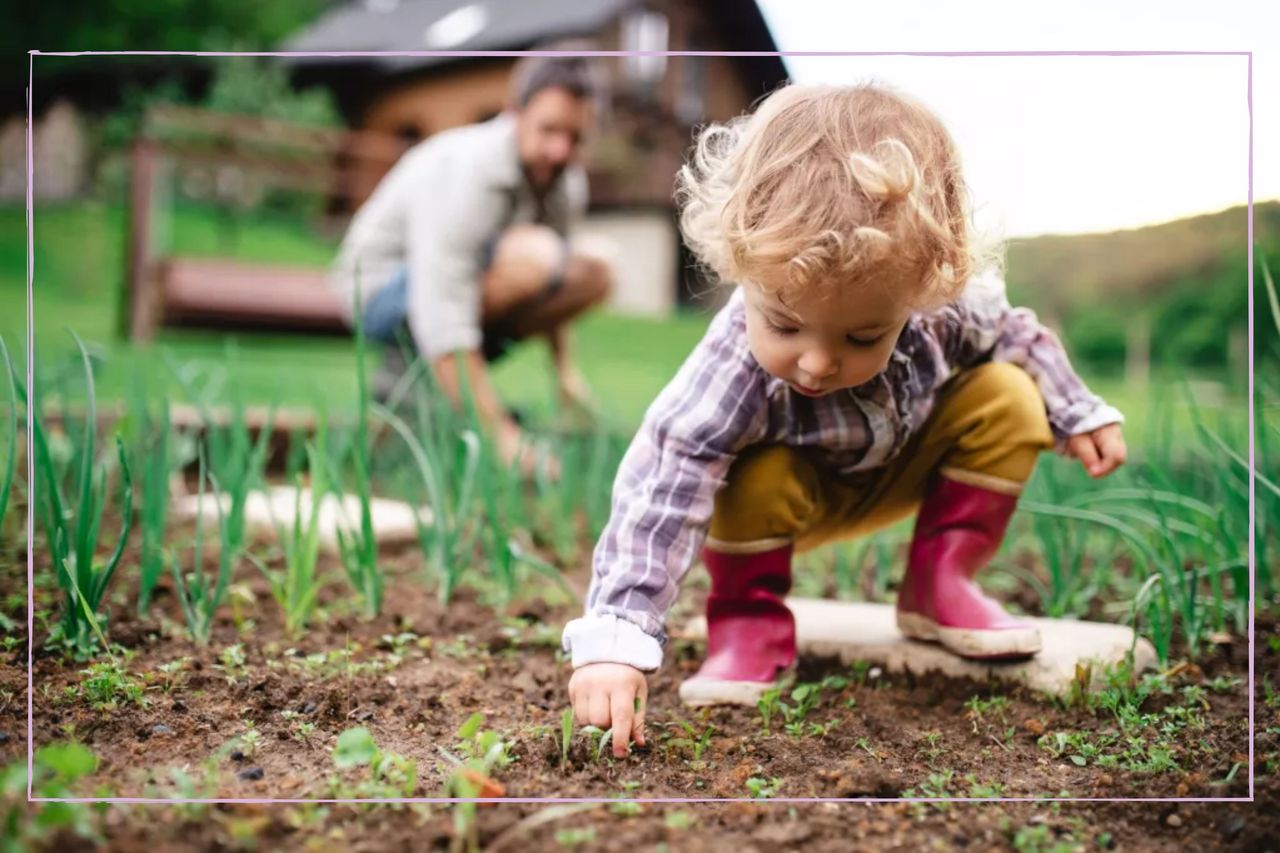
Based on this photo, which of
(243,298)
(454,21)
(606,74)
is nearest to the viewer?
(454,21)

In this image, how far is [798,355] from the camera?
1.22m

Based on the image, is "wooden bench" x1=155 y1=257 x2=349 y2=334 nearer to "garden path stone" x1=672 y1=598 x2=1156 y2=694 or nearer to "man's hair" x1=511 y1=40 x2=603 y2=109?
"man's hair" x1=511 y1=40 x2=603 y2=109

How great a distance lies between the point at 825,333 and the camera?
3.91 ft

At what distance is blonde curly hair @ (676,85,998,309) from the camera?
45.1 inches

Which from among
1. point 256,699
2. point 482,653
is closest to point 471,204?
point 482,653

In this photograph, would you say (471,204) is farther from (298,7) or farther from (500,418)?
(298,7)

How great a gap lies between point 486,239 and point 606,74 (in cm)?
Result: 668

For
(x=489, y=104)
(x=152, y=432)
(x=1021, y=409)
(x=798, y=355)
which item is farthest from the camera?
(x=489, y=104)

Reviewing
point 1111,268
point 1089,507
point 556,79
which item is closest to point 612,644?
point 1089,507

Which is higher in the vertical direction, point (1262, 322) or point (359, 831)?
point (1262, 322)

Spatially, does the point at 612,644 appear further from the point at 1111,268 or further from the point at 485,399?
the point at 1111,268

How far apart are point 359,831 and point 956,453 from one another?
988mm

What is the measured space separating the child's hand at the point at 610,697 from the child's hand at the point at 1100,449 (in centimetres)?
70

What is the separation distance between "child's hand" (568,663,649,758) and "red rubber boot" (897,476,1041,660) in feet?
1.71
